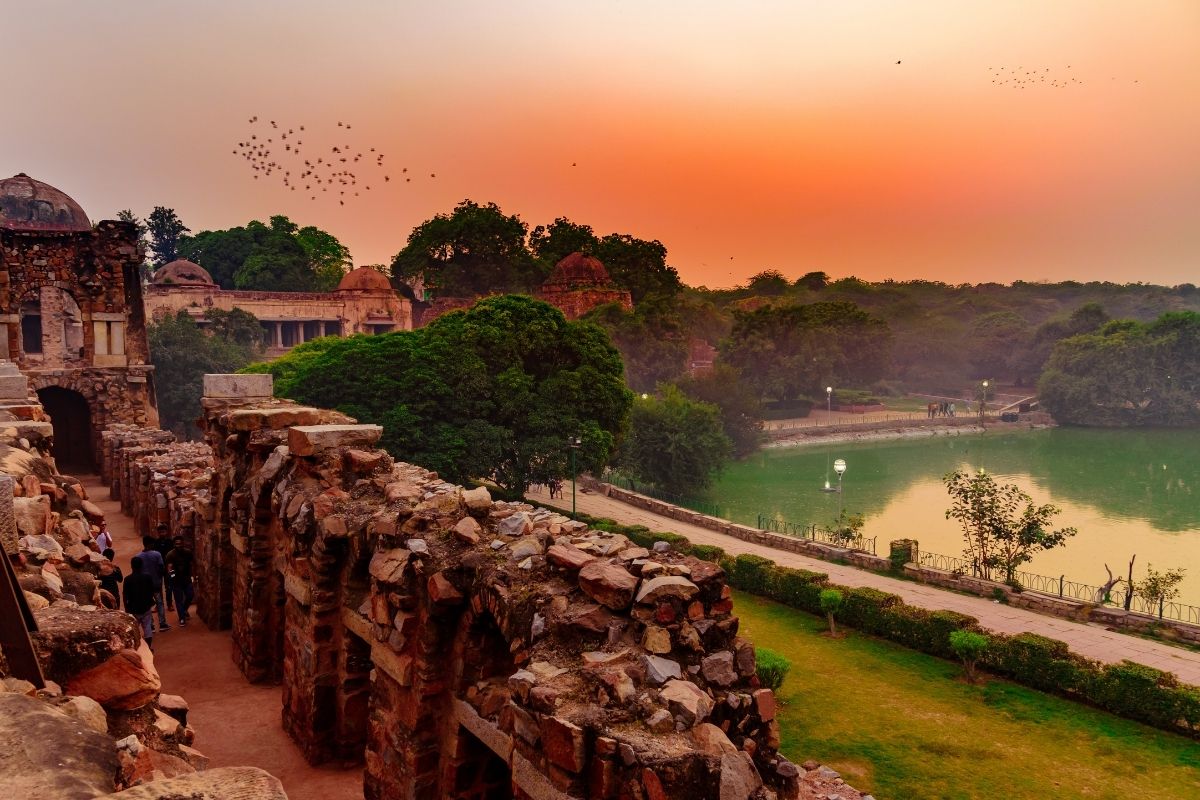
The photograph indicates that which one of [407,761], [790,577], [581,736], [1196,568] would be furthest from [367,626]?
[1196,568]

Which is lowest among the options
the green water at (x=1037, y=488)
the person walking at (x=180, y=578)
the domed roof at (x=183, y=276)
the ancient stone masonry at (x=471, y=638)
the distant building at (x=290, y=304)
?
the green water at (x=1037, y=488)

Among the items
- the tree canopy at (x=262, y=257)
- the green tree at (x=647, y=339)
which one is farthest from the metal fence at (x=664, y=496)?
the tree canopy at (x=262, y=257)

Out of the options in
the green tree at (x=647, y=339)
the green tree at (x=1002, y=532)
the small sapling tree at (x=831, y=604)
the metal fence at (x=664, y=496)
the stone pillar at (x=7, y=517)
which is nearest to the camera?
the stone pillar at (x=7, y=517)

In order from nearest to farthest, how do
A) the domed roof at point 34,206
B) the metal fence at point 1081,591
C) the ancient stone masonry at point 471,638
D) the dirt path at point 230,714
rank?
the ancient stone masonry at point 471,638
the dirt path at point 230,714
the metal fence at point 1081,591
the domed roof at point 34,206

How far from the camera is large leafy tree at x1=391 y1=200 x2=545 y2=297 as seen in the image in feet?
177

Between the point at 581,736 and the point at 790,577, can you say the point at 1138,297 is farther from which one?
the point at 581,736

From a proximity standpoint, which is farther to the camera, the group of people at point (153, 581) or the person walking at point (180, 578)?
the person walking at point (180, 578)

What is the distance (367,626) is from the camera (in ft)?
22.1

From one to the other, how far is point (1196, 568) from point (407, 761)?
2324cm

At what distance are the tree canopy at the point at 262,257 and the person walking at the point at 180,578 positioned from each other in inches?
1707

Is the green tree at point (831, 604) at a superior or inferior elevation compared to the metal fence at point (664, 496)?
superior

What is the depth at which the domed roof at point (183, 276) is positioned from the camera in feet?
137

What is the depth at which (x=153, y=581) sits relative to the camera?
9.16m

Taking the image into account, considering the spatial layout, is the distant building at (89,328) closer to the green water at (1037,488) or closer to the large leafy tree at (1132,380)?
the green water at (1037,488)
